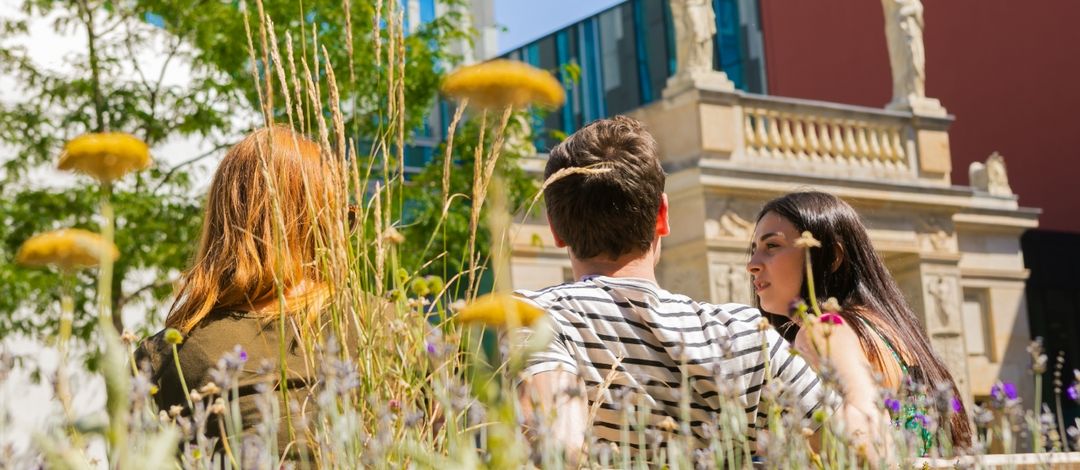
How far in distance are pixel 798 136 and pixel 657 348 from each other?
1027cm

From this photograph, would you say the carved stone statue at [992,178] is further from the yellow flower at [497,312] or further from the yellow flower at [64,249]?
the yellow flower at [64,249]

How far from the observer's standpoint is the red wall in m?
16.8

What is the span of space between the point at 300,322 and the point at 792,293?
1.24 metres

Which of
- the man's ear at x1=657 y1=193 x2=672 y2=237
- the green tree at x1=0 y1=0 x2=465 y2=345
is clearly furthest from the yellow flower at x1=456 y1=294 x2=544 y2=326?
the green tree at x1=0 y1=0 x2=465 y2=345

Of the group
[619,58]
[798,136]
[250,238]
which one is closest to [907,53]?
[798,136]

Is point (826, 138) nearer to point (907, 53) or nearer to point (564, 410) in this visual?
point (907, 53)

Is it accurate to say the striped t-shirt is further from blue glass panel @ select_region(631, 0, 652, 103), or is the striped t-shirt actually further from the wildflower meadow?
blue glass panel @ select_region(631, 0, 652, 103)

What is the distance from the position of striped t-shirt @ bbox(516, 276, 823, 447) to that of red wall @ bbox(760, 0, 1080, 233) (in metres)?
15.5

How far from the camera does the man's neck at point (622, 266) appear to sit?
2.40m

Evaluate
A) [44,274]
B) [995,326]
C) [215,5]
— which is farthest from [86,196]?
[995,326]

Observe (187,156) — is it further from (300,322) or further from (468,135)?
(300,322)

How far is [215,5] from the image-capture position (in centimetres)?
910

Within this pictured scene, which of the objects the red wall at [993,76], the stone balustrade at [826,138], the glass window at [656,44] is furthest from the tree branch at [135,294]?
→ the glass window at [656,44]

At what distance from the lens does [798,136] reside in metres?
12.4
